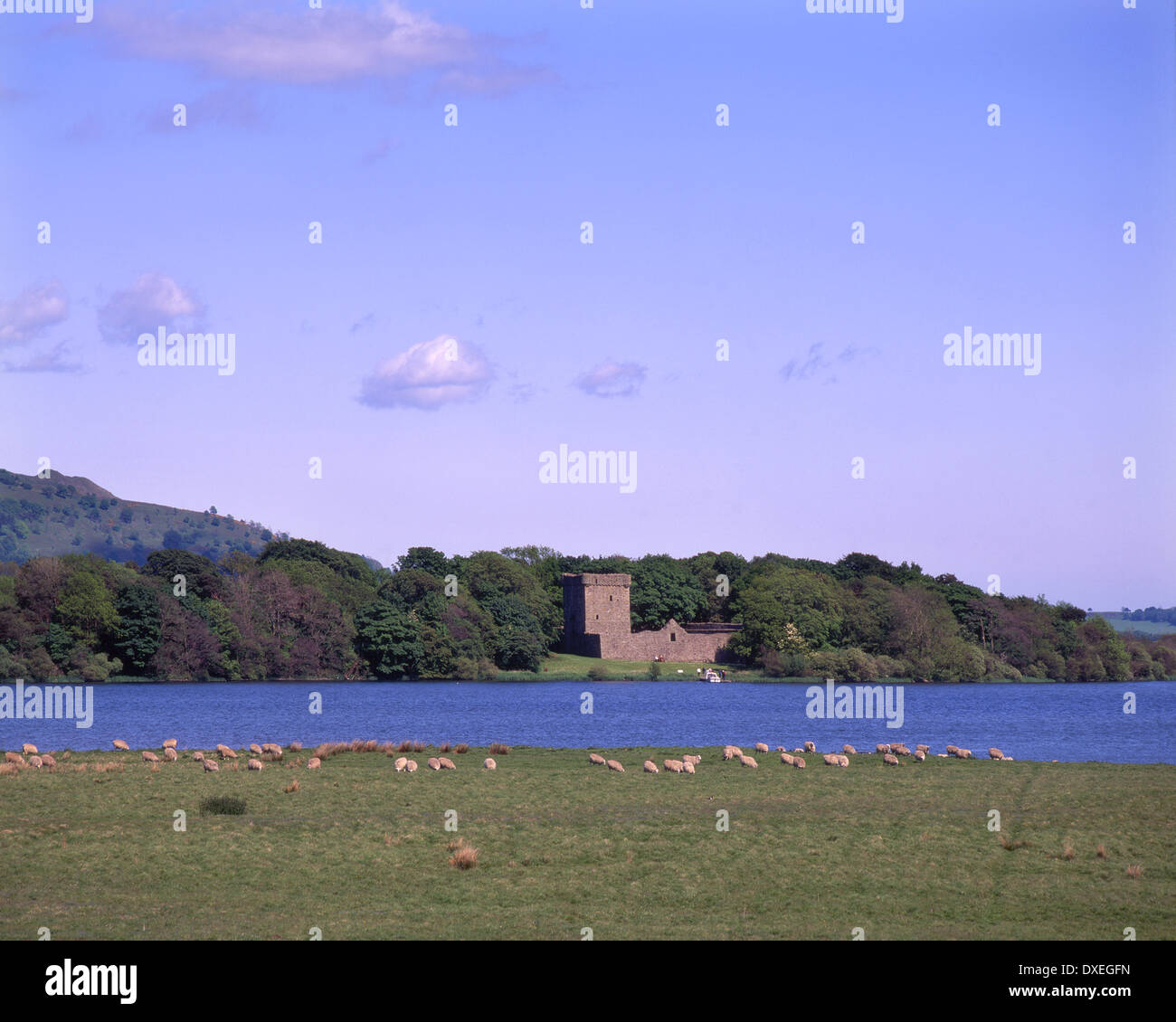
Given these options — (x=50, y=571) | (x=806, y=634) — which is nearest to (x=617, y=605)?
(x=806, y=634)

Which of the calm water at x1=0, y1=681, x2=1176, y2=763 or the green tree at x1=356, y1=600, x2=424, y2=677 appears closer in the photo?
the calm water at x1=0, y1=681, x2=1176, y2=763

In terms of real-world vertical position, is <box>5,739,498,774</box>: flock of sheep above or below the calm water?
above

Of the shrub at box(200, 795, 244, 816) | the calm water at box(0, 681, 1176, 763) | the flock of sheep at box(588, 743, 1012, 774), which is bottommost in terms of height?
the calm water at box(0, 681, 1176, 763)

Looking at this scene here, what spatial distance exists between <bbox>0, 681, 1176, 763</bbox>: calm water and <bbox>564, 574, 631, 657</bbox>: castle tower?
82.4 feet

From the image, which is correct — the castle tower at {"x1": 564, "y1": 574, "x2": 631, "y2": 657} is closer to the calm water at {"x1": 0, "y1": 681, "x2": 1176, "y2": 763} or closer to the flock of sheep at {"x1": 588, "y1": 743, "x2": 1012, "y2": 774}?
the calm water at {"x1": 0, "y1": 681, "x2": 1176, "y2": 763}

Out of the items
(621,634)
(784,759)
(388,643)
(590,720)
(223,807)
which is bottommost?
(590,720)

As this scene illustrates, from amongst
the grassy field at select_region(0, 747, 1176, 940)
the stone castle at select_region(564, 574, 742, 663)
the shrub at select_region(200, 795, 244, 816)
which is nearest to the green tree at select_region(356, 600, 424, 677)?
the stone castle at select_region(564, 574, 742, 663)

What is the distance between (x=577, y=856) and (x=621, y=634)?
10967cm

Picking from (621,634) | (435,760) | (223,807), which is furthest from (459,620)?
(223,807)

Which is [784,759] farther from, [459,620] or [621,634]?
[621,634]

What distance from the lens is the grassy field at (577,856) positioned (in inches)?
684

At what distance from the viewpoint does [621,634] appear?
430 ft

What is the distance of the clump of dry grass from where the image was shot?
2097cm
